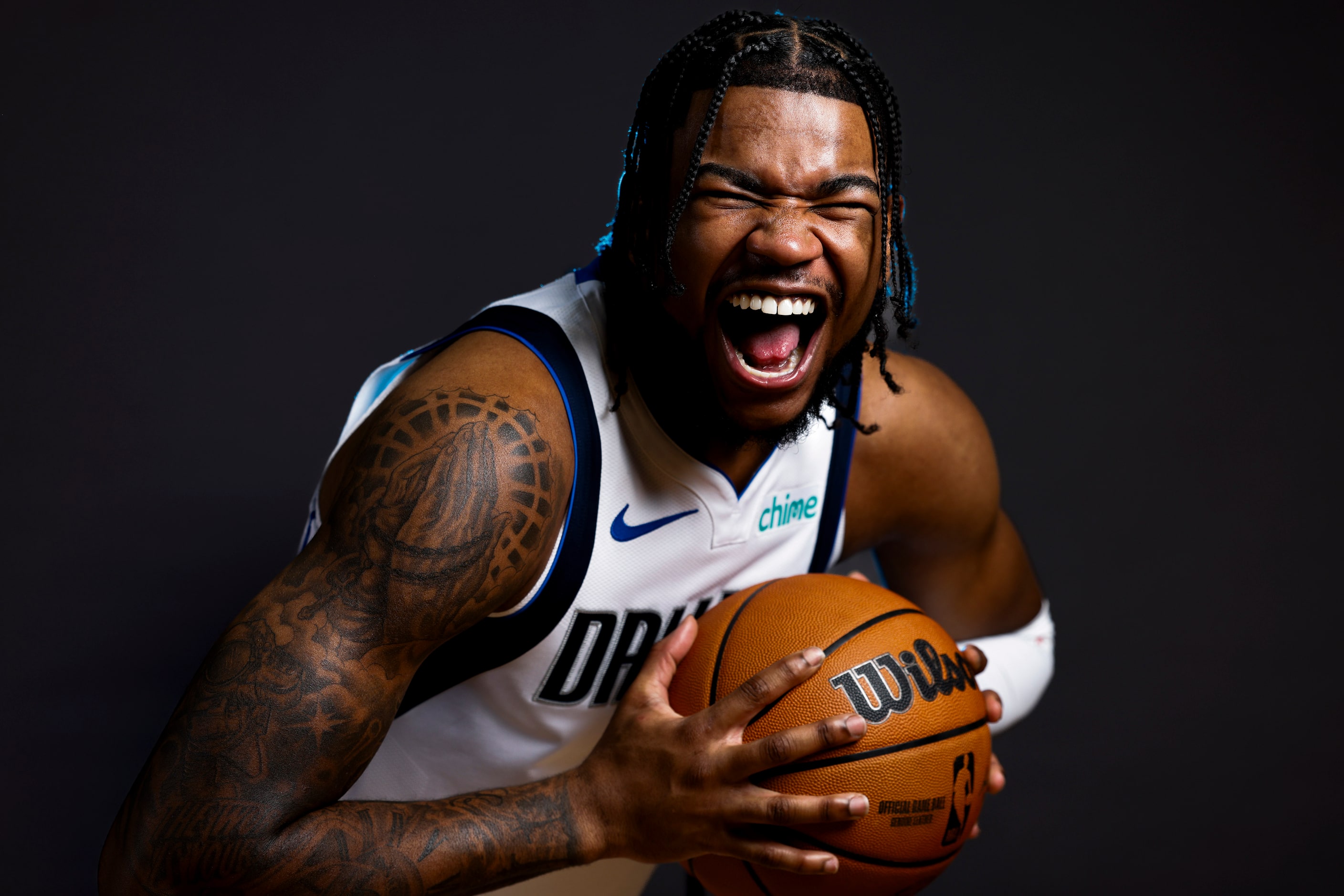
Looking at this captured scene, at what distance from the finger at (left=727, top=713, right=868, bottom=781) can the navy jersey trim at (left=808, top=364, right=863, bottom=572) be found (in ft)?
2.34

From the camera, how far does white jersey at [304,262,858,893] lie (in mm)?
1843

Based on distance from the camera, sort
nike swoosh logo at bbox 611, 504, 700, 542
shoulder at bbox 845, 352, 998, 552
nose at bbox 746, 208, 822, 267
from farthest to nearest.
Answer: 1. shoulder at bbox 845, 352, 998, 552
2. nike swoosh logo at bbox 611, 504, 700, 542
3. nose at bbox 746, 208, 822, 267

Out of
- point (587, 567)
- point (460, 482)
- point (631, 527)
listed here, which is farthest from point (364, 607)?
point (631, 527)

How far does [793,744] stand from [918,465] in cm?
94

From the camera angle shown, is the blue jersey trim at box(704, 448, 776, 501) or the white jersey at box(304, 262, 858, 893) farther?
the blue jersey trim at box(704, 448, 776, 501)

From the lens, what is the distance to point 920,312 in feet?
11.1

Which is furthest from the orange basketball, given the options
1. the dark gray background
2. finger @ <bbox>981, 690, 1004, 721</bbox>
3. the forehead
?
the dark gray background

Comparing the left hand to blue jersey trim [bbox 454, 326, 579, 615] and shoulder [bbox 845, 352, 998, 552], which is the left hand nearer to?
shoulder [bbox 845, 352, 998, 552]

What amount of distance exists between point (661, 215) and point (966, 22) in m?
1.82

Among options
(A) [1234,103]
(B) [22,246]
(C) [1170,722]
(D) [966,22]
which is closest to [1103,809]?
(C) [1170,722]

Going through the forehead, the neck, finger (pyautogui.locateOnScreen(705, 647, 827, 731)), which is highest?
the forehead

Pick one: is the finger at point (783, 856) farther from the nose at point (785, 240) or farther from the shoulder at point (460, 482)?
the nose at point (785, 240)

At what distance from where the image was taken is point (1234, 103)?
133 inches

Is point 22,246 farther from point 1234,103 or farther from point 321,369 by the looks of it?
point 1234,103
